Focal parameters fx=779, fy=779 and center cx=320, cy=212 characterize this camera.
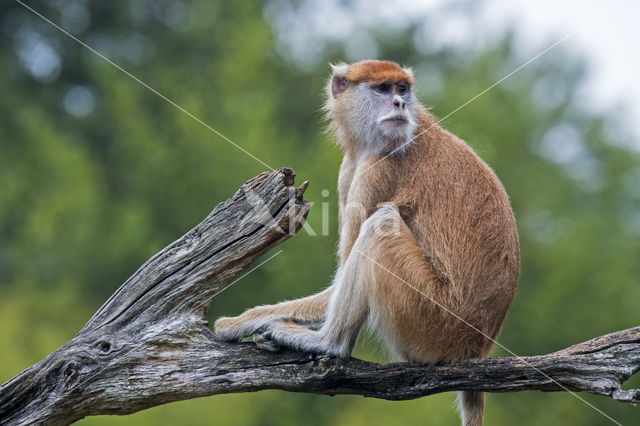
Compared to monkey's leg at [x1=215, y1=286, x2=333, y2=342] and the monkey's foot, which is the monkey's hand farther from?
the monkey's foot

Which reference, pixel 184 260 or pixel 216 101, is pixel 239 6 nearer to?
pixel 216 101

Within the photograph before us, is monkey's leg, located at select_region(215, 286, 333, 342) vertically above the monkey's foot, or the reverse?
monkey's leg, located at select_region(215, 286, 333, 342)

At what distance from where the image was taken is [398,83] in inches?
218

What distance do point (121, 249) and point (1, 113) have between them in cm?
684

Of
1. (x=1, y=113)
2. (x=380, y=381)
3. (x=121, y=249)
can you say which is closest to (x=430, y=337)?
(x=380, y=381)

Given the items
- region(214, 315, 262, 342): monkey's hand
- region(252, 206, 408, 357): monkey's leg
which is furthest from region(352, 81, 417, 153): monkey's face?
region(214, 315, 262, 342): monkey's hand

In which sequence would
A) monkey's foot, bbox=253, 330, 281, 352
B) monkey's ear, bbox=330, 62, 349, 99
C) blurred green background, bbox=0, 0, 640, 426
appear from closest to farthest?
monkey's foot, bbox=253, 330, 281, 352, monkey's ear, bbox=330, 62, 349, 99, blurred green background, bbox=0, 0, 640, 426

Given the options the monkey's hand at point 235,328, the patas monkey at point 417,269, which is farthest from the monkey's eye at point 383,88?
the monkey's hand at point 235,328

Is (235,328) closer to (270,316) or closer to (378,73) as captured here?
(270,316)

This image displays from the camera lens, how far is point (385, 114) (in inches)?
211

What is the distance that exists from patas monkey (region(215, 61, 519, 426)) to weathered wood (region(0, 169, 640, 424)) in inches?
6.6

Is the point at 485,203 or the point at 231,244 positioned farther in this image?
the point at 485,203

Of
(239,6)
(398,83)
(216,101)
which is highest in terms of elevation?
(239,6)

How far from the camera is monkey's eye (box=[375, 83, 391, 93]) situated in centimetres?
554
